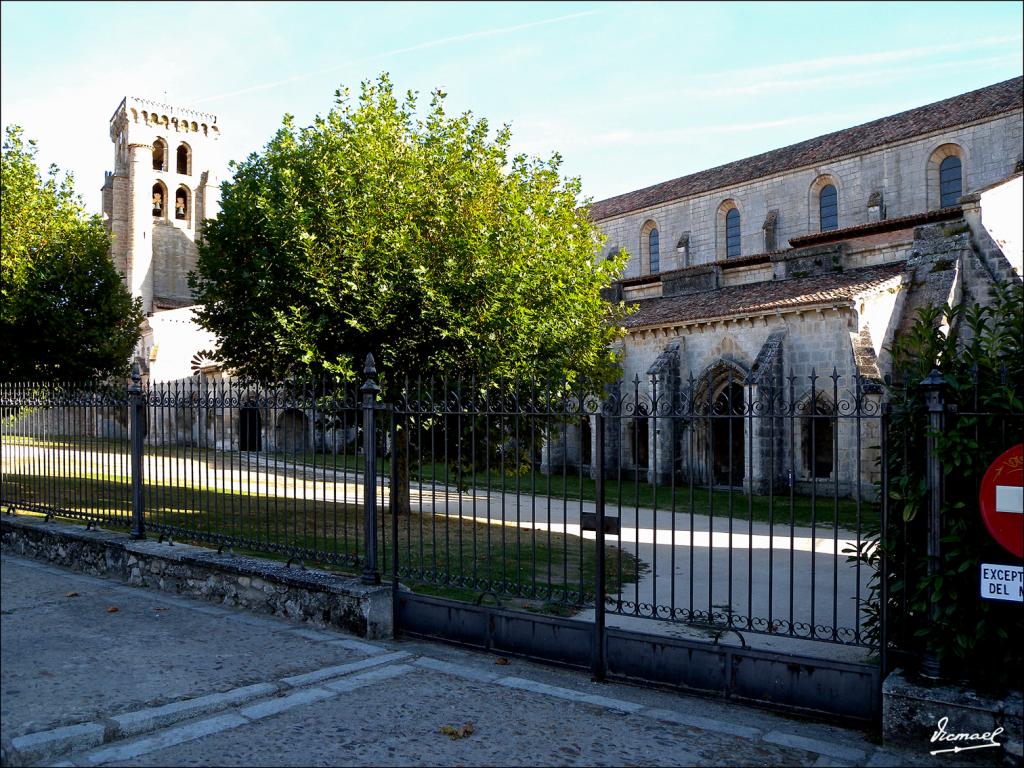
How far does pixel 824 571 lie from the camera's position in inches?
430

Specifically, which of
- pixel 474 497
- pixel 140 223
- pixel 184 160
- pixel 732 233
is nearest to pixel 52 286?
pixel 474 497

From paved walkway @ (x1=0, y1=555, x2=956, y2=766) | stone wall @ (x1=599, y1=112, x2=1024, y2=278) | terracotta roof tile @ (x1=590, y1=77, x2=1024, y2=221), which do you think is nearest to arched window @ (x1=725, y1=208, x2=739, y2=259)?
stone wall @ (x1=599, y1=112, x2=1024, y2=278)

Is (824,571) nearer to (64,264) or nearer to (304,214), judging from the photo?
(304,214)

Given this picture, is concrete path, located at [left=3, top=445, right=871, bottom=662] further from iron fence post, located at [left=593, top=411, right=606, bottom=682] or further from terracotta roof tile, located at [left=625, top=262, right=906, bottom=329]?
terracotta roof tile, located at [left=625, top=262, right=906, bottom=329]

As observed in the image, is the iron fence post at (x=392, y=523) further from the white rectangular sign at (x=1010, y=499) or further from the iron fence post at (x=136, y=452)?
the white rectangular sign at (x=1010, y=499)

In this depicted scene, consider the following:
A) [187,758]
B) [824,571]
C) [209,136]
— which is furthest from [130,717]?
[209,136]

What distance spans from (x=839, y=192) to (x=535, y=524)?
2607 centimetres

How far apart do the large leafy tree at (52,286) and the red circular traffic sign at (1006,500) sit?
15406mm

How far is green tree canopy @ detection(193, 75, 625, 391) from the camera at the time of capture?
11.9 meters

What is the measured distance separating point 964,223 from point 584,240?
13.0 m

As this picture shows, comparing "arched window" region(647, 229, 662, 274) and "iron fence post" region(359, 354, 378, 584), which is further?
A: "arched window" region(647, 229, 662, 274)

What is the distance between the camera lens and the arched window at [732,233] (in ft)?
112

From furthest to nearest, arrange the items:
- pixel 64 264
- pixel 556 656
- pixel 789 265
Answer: pixel 789 265 → pixel 64 264 → pixel 556 656

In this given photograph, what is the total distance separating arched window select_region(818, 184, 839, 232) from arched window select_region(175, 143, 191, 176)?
43607 millimetres
